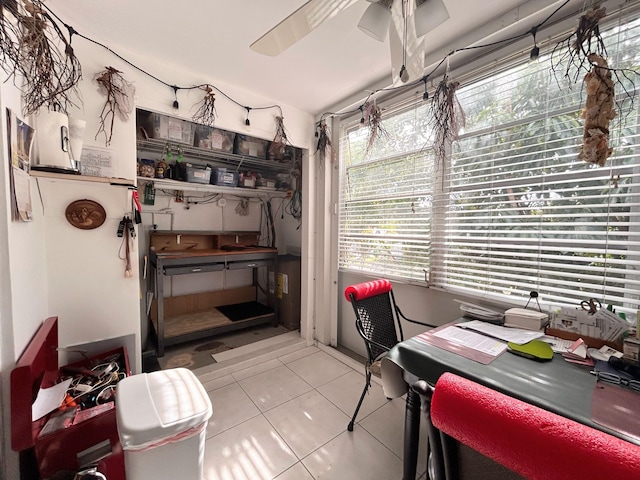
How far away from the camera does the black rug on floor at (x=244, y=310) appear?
10.5 ft

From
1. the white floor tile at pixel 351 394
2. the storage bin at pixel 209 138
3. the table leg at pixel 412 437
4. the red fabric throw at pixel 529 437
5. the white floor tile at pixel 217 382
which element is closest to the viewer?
the red fabric throw at pixel 529 437

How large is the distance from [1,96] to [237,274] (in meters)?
3.01

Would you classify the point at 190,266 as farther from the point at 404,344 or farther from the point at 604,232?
the point at 604,232

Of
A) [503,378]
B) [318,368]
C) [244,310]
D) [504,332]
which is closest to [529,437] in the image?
[503,378]

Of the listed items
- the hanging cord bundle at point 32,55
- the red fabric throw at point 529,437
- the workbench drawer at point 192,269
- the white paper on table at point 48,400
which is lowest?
the white paper on table at point 48,400

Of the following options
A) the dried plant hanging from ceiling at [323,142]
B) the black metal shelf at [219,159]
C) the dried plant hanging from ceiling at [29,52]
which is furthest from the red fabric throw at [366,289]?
the black metal shelf at [219,159]

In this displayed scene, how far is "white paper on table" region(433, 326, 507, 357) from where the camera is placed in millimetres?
1145

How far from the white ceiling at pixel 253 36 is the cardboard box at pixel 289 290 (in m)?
1.96

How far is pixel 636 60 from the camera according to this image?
1173 millimetres

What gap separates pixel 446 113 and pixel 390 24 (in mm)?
692

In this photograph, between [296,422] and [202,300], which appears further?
[202,300]

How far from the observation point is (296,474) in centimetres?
138

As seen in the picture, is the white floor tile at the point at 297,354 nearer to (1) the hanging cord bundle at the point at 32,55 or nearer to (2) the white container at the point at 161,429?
(2) the white container at the point at 161,429

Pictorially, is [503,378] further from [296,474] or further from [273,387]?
[273,387]
